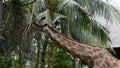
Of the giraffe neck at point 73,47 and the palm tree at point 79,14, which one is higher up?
the palm tree at point 79,14

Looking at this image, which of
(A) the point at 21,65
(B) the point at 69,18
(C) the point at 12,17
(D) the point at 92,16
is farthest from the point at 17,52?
(D) the point at 92,16

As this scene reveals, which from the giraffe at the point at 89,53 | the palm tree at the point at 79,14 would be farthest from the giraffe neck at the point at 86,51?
the palm tree at the point at 79,14

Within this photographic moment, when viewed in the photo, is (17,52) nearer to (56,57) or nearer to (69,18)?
(69,18)

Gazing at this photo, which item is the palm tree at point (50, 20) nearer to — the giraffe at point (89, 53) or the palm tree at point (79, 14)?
the palm tree at point (79, 14)

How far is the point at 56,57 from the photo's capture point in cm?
1425

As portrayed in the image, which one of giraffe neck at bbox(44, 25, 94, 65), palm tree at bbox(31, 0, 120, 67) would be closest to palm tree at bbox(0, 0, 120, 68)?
palm tree at bbox(31, 0, 120, 67)

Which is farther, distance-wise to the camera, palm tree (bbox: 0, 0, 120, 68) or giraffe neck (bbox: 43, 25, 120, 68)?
palm tree (bbox: 0, 0, 120, 68)

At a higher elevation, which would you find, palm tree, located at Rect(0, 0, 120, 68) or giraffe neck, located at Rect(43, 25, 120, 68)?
palm tree, located at Rect(0, 0, 120, 68)

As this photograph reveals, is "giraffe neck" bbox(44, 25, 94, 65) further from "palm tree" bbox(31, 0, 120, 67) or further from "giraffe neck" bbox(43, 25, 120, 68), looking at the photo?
"palm tree" bbox(31, 0, 120, 67)

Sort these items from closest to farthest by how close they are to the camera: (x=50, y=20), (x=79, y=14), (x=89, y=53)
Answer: (x=89, y=53), (x=50, y=20), (x=79, y=14)

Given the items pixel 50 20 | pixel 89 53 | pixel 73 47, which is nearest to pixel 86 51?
pixel 89 53

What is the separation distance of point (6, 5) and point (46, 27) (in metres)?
3.19

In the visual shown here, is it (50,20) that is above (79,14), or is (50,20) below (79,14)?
below

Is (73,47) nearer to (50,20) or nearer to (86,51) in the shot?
(86,51)
